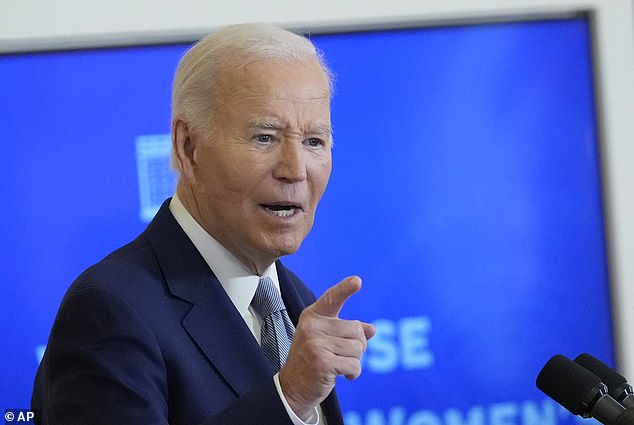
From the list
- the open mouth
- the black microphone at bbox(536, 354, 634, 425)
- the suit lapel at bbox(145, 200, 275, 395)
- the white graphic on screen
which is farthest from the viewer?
the white graphic on screen

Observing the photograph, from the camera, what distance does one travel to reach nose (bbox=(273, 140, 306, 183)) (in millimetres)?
1721

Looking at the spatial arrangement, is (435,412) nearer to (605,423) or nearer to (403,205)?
(403,205)

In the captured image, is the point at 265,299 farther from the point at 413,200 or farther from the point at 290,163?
the point at 413,200

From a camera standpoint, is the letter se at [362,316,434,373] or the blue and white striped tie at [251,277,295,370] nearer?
the blue and white striped tie at [251,277,295,370]

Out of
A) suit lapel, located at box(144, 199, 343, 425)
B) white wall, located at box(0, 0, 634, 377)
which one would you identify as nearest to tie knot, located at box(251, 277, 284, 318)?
suit lapel, located at box(144, 199, 343, 425)

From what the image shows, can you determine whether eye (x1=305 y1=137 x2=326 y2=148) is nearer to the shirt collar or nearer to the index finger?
the shirt collar

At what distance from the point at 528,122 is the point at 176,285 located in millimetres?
1810

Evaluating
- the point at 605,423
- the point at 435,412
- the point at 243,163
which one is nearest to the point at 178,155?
the point at 243,163

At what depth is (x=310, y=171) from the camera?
1.76m

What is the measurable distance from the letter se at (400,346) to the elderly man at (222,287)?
4.02 ft

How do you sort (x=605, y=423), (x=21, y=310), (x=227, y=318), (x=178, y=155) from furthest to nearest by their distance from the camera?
(x=21, y=310), (x=178, y=155), (x=227, y=318), (x=605, y=423)

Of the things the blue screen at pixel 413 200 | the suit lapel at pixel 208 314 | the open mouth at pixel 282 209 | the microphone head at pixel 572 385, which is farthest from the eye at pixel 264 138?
the blue screen at pixel 413 200

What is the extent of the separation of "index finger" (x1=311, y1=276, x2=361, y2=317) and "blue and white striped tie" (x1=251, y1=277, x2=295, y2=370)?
303mm

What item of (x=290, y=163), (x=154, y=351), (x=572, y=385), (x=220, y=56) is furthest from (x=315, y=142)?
(x=572, y=385)
